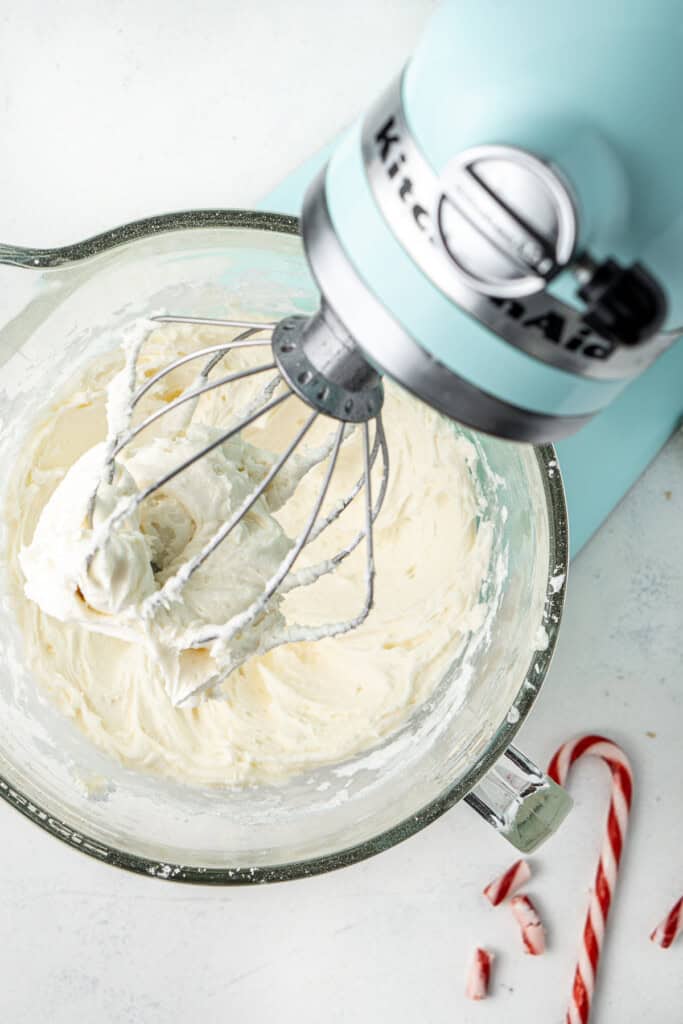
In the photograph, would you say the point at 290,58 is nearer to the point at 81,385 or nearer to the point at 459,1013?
the point at 81,385

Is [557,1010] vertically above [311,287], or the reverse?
[311,287]

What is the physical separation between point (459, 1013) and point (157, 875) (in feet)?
1.52

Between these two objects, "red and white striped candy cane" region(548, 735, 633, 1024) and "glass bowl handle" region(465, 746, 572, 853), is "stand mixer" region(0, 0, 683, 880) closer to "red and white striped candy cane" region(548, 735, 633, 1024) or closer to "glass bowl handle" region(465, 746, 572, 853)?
"glass bowl handle" region(465, 746, 572, 853)

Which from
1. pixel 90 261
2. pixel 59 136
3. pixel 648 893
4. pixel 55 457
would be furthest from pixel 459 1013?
pixel 59 136

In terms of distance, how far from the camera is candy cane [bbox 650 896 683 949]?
1.16 metres

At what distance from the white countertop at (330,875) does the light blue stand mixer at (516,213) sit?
2.21 ft

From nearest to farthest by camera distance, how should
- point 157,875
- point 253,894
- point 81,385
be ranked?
Answer: 1. point 157,875
2. point 81,385
3. point 253,894

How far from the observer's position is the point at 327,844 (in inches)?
39.1

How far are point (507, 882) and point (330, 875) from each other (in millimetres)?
202

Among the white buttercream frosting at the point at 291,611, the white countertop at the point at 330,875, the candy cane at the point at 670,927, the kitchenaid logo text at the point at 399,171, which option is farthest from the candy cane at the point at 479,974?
the kitchenaid logo text at the point at 399,171

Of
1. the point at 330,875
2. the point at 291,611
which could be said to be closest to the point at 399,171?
the point at 291,611

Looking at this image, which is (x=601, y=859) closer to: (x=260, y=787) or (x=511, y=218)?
(x=260, y=787)

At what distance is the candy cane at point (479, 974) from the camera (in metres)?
1.16

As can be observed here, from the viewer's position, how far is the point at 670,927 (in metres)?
1.17
